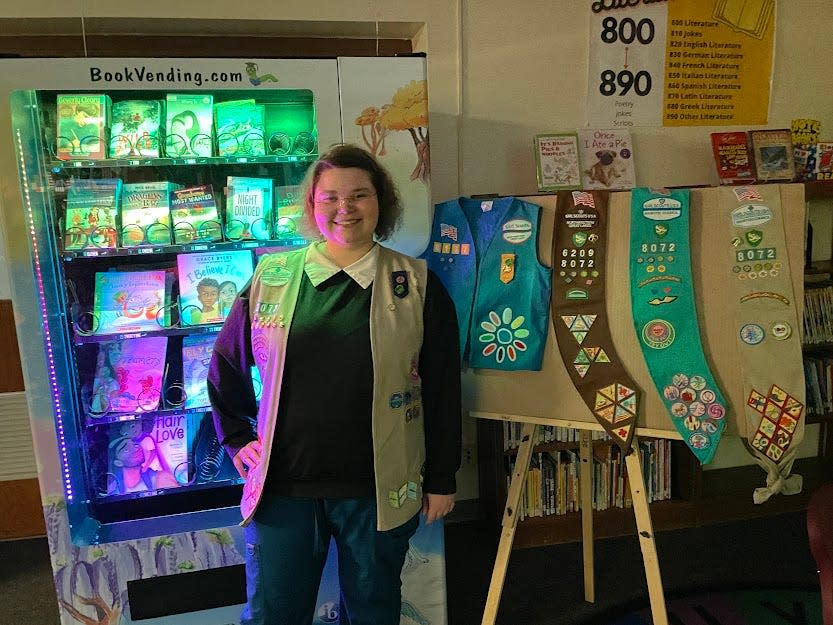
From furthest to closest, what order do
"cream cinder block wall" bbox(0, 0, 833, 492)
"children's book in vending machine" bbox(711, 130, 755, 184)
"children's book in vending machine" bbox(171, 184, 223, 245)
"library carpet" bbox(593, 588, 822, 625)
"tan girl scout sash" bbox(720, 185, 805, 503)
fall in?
1. "children's book in vending machine" bbox(711, 130, 755, 184)
2. "cream cinder block wall" bbox(0, 0, 833, 492)
3. "library carpet" bbox(593, 588, 822, 625)
4. "children's book in vending machine" bbox(171, 184, 223, 245)
5. "tan girl scout sash" bbox(720, 185, 805, 503)

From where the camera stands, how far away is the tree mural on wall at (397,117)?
1796 mm

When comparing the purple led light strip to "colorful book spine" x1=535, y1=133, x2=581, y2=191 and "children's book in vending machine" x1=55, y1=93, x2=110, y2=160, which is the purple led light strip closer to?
"children's book in vending machine" x1=55, y1=93, x2=110, y2=160

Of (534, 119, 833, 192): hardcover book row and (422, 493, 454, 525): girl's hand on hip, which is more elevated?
(534, 119, 833, 192): hardcover book row

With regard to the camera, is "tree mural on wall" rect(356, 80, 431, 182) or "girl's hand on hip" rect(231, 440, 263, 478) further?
"tree mural on wall" rect(356, 80, 431, 182)

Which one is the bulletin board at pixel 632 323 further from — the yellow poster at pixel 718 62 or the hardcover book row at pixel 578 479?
the yellow poster at pixel 718 62

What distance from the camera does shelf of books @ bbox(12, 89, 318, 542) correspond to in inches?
70.9

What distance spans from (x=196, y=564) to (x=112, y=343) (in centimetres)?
78

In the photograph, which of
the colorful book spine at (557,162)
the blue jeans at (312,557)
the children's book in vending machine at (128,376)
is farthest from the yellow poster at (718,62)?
the children's book in vending machine at (128,376)

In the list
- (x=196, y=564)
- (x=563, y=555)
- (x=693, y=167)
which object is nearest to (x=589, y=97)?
(x=693, y=167)

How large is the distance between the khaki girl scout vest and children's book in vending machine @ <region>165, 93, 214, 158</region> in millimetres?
562

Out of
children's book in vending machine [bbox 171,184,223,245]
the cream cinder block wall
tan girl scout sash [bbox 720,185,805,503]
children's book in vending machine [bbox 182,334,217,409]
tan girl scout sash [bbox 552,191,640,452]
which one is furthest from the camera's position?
the cream cinder block wall

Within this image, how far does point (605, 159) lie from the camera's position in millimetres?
2697

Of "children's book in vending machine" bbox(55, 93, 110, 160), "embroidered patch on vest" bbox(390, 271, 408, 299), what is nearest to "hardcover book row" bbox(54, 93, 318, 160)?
"children's book in vending machine" bbox(55, 93, 110, 160)

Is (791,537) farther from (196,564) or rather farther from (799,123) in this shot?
(196,564)
